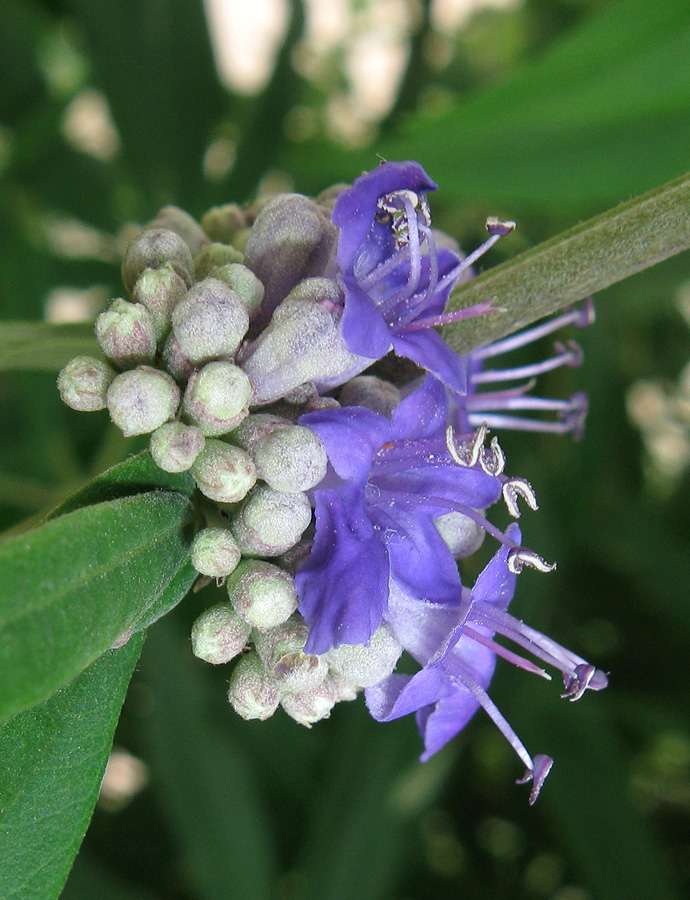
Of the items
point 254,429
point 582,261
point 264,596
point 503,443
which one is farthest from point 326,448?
point 503,443

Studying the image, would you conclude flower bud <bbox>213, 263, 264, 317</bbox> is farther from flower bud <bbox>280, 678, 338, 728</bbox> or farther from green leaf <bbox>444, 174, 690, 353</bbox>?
flower bud <bbox>280, 678, 338, 728</bbox>

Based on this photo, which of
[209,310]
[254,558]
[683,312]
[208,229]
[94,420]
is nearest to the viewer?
[209,310]

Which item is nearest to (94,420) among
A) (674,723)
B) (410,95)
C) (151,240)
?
(410,95)

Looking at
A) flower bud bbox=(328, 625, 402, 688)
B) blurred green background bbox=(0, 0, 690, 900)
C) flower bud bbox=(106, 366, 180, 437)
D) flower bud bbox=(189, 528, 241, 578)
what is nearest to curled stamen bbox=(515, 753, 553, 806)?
flower bud bbox=(328, 625, 402, 688)

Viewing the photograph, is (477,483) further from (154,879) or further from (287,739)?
(154,879)

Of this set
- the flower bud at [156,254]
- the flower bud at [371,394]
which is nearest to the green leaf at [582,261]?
the flower bud at [371,394]

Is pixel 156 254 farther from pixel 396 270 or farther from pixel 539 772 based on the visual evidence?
pixel 539 772

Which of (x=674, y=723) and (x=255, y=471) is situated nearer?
(x=255, y=471)
